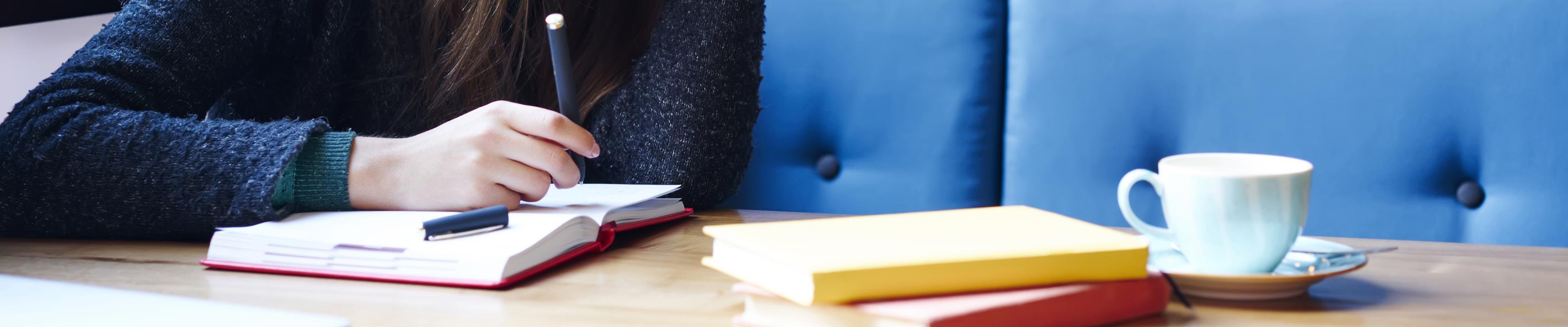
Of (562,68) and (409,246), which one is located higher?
(562,68)

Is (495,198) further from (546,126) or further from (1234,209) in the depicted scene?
(1234,209)

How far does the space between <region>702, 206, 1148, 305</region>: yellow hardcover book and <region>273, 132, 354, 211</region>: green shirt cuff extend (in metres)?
0.37

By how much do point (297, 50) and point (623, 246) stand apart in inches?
23.7

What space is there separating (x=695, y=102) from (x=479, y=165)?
35 centimetres

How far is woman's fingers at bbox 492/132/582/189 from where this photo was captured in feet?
2.22

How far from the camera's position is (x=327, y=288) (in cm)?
51

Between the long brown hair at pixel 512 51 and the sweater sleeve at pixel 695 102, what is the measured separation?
72 millimetres

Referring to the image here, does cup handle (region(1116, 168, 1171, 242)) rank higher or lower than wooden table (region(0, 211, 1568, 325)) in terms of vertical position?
higher

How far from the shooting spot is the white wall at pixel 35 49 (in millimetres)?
1785

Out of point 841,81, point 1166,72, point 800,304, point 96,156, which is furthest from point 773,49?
point 800,304

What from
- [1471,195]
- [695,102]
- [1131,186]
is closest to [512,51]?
[695,102]

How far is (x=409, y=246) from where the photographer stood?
527 millimetres

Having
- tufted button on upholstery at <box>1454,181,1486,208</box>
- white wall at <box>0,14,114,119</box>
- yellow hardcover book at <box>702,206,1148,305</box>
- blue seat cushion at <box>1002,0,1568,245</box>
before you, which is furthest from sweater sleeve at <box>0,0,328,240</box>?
white wall at <box>0,14,114,119</box>

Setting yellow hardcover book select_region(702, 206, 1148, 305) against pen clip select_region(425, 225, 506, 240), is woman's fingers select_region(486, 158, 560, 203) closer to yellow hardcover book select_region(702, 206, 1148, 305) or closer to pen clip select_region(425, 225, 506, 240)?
pen clip select_region(425, 225, 506, 240)
